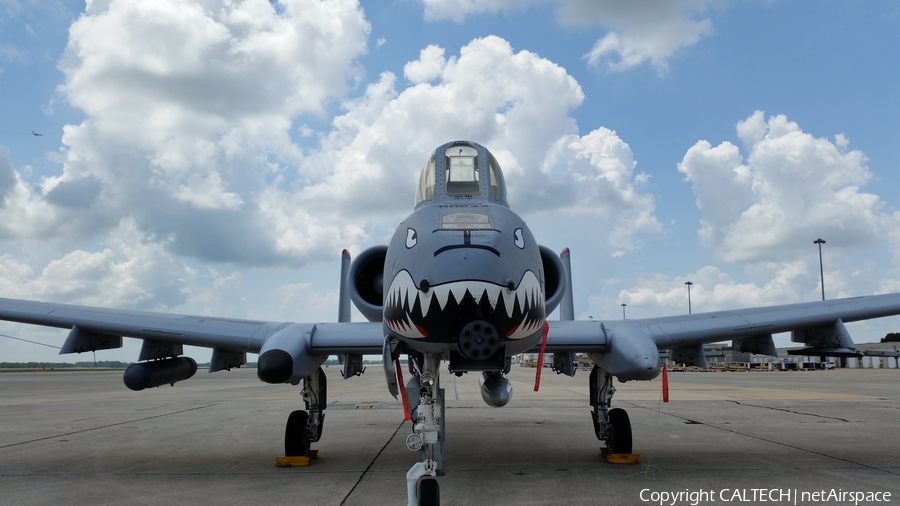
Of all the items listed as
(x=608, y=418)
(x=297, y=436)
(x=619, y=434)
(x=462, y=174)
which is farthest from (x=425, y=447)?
(x=608, y=418)

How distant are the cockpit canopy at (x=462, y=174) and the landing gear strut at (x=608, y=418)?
3.92 m

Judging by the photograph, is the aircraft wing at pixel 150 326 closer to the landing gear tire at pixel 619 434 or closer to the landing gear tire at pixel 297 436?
the landing gear tire at pixel 297 436

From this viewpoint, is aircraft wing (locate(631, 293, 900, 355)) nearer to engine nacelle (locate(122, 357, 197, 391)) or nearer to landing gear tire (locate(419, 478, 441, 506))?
landing gear tire (locate(419, 478, 441, 506))

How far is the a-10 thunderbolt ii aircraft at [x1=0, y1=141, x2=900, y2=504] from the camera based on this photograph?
198 inches

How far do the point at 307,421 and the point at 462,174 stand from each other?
482 cm

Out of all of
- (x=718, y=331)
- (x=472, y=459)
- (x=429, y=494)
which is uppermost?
(x=718, y=331)

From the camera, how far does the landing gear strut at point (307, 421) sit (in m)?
9.04

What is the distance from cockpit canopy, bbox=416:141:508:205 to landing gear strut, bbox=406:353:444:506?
1.97m

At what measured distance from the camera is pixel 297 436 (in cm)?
905

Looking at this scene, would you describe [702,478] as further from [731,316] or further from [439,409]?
[439,409]

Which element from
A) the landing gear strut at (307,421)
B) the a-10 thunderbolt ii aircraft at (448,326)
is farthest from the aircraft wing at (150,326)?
the landing gear strut at (307,421)

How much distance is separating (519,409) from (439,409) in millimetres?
13914

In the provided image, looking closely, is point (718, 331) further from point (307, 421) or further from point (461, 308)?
point (307, 421)

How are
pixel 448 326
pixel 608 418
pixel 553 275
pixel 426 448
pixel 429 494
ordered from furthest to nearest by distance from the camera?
pixel 608 418
pixel 553 275
pixel 426 448
pixel 429 494
pixel 448 326
